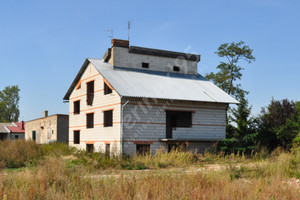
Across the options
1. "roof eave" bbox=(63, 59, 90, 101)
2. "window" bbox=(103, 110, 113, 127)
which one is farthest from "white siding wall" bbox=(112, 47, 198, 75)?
"window" bbox=(103, 110, 113, 127)

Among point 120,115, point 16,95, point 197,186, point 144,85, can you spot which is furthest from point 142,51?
point 16,95

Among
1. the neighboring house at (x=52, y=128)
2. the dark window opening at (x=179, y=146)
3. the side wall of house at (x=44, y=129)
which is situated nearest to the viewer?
the dark window opening at (x=179, y=146)

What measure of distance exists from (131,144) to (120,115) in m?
1.99

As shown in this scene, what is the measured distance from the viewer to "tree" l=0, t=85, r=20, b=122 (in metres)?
69.4

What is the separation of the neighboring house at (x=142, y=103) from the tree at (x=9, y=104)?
44.7m

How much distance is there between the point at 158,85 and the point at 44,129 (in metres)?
20.3

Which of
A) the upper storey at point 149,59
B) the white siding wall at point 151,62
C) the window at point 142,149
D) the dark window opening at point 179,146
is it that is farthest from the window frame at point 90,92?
the dark window opening at point 179,146

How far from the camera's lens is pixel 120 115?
71.0 feet

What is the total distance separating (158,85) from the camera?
24.7m

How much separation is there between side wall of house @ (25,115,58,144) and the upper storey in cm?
1266

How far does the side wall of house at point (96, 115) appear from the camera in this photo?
73.2 feet

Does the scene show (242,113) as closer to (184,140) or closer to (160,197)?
(184,140)

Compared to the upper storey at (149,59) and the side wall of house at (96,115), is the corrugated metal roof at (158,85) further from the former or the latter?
the side wall of house at (96,115)

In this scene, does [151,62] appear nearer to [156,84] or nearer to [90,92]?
[156,84]
